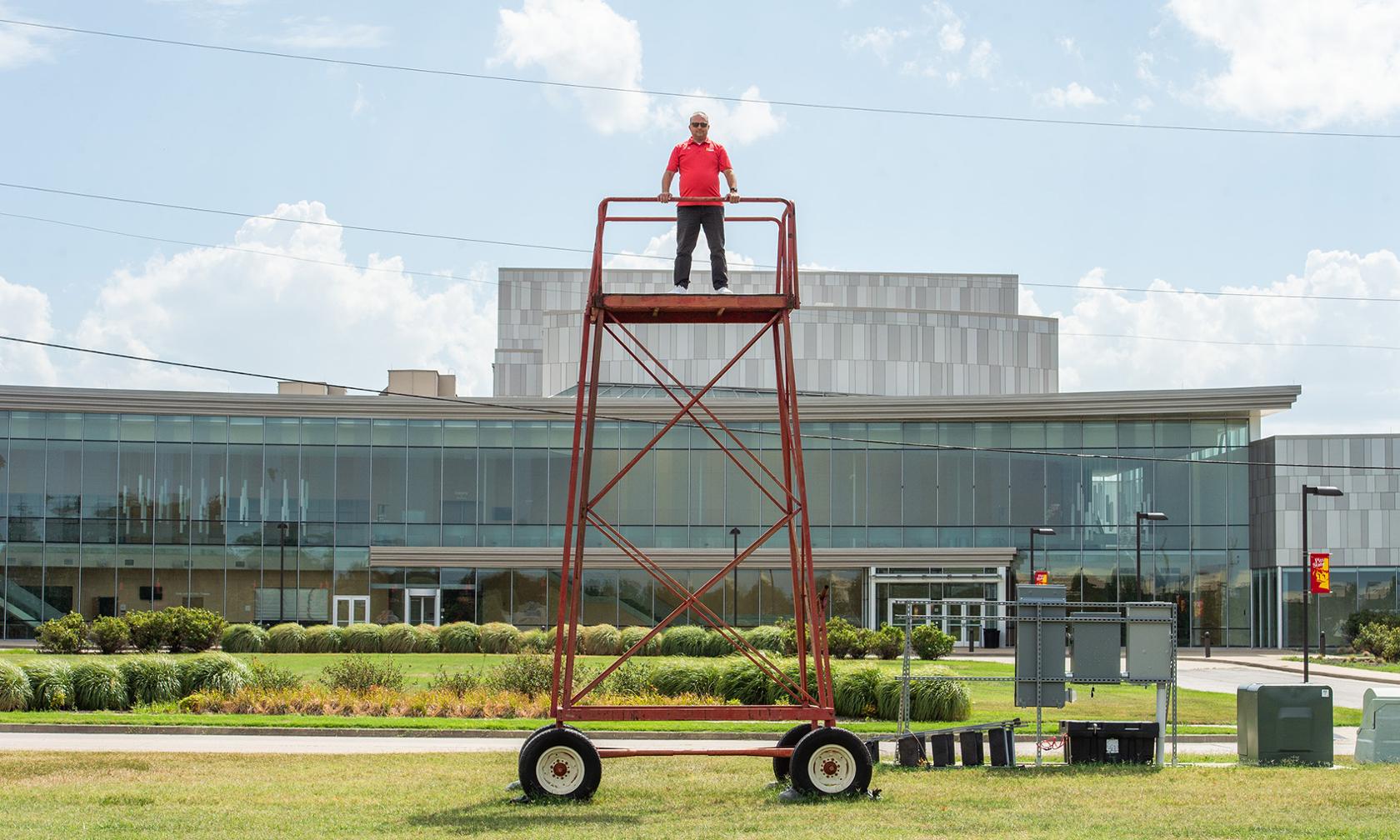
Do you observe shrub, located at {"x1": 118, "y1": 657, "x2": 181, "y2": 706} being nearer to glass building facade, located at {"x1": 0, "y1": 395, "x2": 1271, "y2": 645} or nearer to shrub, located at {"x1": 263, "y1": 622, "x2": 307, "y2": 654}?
shrub, located at {"x1": 263, "y1": 622, "x2": 307, "y2": 654}

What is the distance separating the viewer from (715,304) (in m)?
14.1

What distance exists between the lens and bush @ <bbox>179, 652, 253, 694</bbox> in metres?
26.2

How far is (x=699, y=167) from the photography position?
14.5 m

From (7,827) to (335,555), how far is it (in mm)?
46428

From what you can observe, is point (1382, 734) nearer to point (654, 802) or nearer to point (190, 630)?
point (654, 802)

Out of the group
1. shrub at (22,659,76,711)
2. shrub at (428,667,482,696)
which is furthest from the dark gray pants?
shrub at (22,659,76,711)

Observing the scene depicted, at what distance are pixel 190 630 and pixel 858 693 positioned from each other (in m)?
26.3

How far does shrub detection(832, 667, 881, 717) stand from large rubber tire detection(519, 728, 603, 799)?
443 inches

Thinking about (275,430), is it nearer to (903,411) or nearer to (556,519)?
(556,519)

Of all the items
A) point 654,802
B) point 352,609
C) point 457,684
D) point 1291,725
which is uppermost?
point 1291,725

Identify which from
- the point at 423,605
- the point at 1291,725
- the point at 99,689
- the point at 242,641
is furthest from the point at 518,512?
the point at 1291,725

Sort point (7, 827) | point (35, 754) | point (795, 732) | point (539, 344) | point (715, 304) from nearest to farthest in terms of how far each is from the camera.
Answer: point (7, 827) → point (715, 304) → point (795, 732) → point (35, 754) → point (539, 344)

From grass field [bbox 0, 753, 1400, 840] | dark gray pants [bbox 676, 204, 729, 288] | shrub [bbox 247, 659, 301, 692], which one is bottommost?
shrub [bbox 247, 659, 301, 692]

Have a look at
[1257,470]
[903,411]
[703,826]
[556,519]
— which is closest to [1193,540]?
[1257,470]
